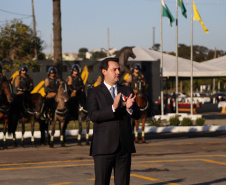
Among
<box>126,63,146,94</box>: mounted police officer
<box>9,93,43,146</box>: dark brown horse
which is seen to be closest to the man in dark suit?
<box>126,63,146,94</box>: mounted police officer

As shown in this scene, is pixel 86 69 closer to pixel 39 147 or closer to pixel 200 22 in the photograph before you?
pixel 200 22

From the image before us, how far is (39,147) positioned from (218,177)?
29.4 ft

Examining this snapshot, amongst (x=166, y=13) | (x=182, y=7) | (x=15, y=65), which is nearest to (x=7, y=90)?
(x=15, y=65)

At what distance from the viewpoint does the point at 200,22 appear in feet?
122

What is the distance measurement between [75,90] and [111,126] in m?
13.1

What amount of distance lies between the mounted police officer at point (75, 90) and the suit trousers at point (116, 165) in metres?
13.0

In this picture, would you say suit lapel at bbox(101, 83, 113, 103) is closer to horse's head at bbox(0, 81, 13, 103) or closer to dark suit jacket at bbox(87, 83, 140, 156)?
dark suit jacket at bbox(87, 83, 140, 156)

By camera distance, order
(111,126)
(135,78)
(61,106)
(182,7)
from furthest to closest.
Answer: (182,7) < (135,78) < (61,106) < (111,126)

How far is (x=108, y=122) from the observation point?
7.16 meters

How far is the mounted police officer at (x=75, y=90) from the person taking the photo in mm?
20188

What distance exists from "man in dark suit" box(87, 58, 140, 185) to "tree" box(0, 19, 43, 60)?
3004 cm

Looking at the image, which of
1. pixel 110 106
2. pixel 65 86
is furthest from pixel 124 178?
pixel 65 86

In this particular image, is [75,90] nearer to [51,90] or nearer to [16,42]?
[51,90]

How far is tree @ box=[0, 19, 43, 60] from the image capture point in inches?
1452
